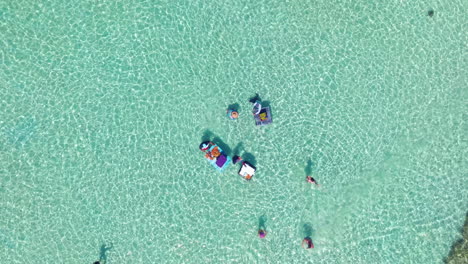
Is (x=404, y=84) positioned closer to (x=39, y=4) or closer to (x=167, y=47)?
(x=167, y=47)

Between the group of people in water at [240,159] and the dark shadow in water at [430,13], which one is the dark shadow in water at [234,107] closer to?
the group of people in water at [240,159]

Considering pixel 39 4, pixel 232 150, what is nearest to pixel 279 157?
pixel 232 150

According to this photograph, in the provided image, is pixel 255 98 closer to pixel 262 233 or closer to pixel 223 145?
pixel 223 145

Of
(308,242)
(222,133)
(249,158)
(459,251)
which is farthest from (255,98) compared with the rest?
(459,251)

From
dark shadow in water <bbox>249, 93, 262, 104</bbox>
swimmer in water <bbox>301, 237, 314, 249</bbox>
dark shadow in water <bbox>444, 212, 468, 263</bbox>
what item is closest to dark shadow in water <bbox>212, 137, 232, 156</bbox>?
dark shadow in water <bbox>249, 93, 262, 104</bbox>

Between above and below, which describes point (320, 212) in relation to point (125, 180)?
above

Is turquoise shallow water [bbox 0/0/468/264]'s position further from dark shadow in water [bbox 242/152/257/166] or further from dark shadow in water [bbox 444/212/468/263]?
dark shadow in water [bbox 444/212/468/263]
